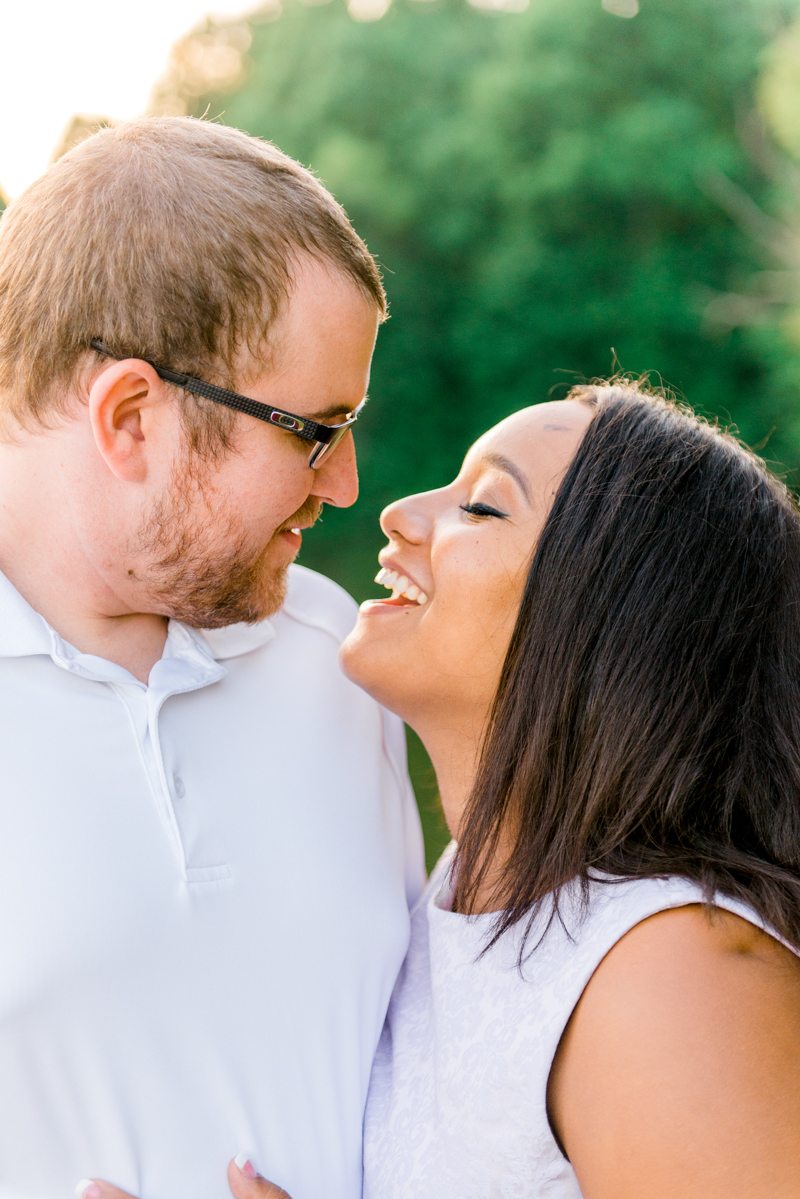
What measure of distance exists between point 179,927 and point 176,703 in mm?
370

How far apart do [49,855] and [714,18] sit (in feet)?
71.6


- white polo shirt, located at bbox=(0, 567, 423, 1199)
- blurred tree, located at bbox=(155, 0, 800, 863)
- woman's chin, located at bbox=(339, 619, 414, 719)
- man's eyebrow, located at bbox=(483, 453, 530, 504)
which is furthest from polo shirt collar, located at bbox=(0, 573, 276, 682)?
blurred tree, located at bbox=(155, 0, 800, 863)

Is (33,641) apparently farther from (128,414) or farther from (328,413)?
(328,413)

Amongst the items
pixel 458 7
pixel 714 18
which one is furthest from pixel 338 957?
pixel 458 7

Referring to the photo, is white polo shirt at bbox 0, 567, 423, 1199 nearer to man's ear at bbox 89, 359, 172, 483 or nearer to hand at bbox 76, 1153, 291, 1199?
hand at bbox 76, 1153, 291, 1199

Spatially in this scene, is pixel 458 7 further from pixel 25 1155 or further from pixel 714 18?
pixel 25 1155

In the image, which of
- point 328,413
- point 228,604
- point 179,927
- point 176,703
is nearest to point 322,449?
point 328,413

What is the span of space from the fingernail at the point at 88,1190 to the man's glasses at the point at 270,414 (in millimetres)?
1155

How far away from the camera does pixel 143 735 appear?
1.60 metres

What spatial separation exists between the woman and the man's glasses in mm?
194

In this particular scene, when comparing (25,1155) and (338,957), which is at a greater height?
(338,957)

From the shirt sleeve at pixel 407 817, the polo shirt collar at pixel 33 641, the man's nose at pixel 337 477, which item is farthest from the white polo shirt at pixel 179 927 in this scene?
the man's nose at pixel 337 477

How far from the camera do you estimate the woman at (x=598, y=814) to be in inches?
49.9

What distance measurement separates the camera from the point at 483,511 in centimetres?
181
